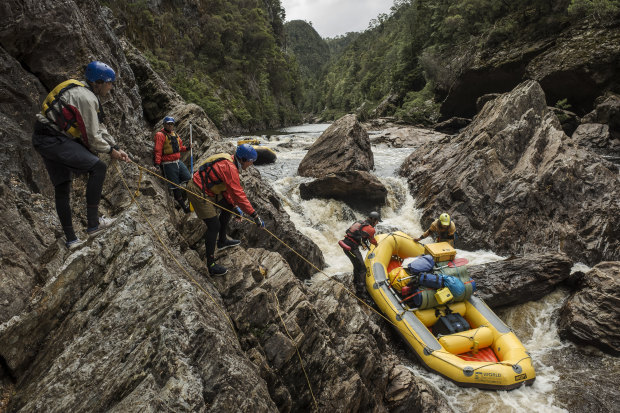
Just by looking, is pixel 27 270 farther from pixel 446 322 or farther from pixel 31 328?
pixel 446 322

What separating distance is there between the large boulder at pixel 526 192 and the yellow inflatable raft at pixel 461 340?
485 centimetres

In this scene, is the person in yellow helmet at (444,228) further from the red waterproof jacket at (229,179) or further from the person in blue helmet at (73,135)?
the person in blue helmet at (73,135)

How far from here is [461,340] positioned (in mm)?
7582

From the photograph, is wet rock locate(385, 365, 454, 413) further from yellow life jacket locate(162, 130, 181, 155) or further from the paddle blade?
yellow life jacket locate(162, 130, 181, 155)

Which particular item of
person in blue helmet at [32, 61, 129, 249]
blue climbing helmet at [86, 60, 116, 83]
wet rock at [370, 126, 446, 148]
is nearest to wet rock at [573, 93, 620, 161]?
wet rock at [370, 126, 446, 148]

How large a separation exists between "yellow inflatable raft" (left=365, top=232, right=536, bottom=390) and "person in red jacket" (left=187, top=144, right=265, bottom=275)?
4.87m

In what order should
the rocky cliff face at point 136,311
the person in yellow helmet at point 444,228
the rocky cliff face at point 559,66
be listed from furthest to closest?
the rocky cliff face at point 559,66
the person in yellow helmet at point 444,228
the rocky cliff face at point 136,311

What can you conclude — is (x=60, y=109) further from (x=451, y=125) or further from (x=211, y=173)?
(x=451, y=125)

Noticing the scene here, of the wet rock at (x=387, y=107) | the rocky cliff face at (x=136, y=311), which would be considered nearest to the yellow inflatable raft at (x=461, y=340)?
the rocky cliff face at (x=136, y=311)

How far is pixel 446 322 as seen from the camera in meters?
8.01

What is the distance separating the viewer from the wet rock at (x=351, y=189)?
1454 centimetres

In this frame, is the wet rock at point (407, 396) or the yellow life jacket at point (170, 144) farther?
the yellow life jacket at point (170, 144)

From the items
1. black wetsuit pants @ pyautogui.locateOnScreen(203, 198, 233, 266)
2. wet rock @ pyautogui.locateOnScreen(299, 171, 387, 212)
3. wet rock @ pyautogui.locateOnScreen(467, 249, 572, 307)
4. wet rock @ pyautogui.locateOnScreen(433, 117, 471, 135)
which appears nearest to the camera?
black wetsuit pants @ pyautogui.locateOnScreen(203, 198, 233, 266)

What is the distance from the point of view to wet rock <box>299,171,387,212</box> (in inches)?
572
